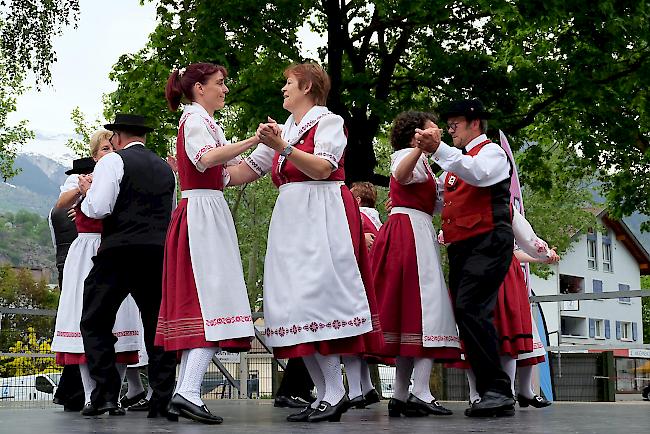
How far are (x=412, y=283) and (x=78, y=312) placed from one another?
241 centimetres

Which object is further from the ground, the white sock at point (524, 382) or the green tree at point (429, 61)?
the green tree at point (429, 61)

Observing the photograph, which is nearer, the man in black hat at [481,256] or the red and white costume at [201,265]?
the red and white costume at [201,265]

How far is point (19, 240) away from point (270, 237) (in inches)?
7197

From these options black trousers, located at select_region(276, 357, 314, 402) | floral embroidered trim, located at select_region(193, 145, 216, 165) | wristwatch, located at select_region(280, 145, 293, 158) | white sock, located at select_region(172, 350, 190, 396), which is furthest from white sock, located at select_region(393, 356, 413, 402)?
black trousers, located at select_region(276, 357, 314, 402)

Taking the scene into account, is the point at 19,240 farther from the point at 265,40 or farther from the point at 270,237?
the point at 270,237

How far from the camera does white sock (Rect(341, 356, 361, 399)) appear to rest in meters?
5.57

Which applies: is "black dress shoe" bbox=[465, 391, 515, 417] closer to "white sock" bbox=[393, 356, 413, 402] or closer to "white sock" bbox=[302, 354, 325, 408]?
"white sock" bbox=[393, 356, 413, 402]

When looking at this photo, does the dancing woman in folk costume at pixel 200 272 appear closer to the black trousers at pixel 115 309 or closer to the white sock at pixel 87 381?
the black trousers at pixel 115 309

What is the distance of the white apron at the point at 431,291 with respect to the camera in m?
5.75

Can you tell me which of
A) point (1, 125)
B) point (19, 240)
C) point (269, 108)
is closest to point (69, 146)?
point (1, 125)

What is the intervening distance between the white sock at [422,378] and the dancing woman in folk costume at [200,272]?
1.16 meters

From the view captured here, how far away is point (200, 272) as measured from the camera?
5.13 metres

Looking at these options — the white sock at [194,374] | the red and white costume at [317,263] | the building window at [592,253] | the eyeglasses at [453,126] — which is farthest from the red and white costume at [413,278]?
the building window at [592,253]

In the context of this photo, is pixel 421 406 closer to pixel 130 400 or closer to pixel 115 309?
pixel 115 309
